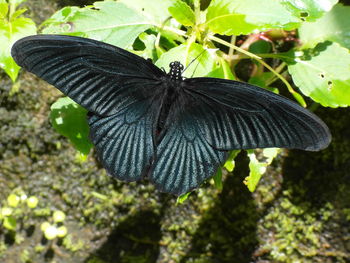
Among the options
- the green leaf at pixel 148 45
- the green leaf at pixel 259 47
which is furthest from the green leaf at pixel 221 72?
the green leaf at pixel 259 47

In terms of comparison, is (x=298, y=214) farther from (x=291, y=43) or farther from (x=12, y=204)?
(x=12, y=204)

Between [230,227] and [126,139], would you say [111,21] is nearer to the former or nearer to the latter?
[126,139]

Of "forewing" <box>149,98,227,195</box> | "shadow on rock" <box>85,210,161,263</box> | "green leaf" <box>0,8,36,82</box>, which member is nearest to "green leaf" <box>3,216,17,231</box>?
"shadow on rock" <box>85,210,161,263</box>

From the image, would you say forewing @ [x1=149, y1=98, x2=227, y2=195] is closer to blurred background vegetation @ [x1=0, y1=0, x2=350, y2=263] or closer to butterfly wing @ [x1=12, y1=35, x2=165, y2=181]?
butterfly wing @ [x1=12, y1=35, x2=165, y2=181]

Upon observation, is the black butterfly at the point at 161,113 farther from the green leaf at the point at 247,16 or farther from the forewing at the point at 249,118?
the green leaf at the point at 247,16

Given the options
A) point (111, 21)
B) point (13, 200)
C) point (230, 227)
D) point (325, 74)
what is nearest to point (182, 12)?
point (111, 21)

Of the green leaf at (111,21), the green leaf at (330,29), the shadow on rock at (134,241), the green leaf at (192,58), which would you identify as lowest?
the shadow on rock at (134,241)

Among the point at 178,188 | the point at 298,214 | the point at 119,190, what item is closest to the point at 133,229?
the point at 119,190

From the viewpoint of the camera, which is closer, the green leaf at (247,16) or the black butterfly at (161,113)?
the black butterfly at (161,113)
